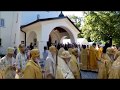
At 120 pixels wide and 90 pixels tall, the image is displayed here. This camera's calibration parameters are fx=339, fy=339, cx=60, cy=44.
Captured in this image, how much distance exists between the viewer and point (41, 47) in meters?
27.4

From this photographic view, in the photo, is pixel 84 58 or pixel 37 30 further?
pixel 37 30

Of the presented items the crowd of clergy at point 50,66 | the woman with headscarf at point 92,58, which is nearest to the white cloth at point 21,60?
the crowd of clergy at point 50,66

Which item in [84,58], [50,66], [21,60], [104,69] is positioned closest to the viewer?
[104,69]

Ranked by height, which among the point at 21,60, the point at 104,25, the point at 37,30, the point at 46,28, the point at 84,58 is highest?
the point at 104,25

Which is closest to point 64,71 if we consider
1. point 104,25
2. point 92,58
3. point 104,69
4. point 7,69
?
point 104,69

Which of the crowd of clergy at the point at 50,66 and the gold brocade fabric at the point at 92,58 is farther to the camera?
the gold brocade fabric at the point at 92,58

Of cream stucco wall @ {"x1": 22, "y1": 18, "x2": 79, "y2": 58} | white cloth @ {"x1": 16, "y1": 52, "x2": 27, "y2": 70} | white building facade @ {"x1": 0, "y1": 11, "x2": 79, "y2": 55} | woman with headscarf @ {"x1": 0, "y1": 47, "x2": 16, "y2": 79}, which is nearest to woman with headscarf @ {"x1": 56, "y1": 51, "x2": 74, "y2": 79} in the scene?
woman with headscarf @ {"x1": 0, "y1": 47, "x2": 16, "y2": 79}

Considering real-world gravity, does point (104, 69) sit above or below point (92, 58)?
above

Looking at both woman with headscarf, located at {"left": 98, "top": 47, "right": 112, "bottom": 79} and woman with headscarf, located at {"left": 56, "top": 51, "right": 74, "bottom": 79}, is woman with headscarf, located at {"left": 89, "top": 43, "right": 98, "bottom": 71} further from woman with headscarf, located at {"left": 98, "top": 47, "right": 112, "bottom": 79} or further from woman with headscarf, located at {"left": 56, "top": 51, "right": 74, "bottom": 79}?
woman with headscarf, located at {"left": 56, "top": 51, "right": 74, "bottom": 79}

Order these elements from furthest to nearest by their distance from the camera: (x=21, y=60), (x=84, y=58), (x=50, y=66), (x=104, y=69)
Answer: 1. (x=84, y=58)
2. (x=21, y=60)
3. (x=50, y=66)
4. (x=104, y=69)

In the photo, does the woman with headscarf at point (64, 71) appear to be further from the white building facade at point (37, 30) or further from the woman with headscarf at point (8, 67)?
the white building facade at point (37, 30)

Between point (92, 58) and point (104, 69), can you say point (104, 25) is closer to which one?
point (92, 58)
